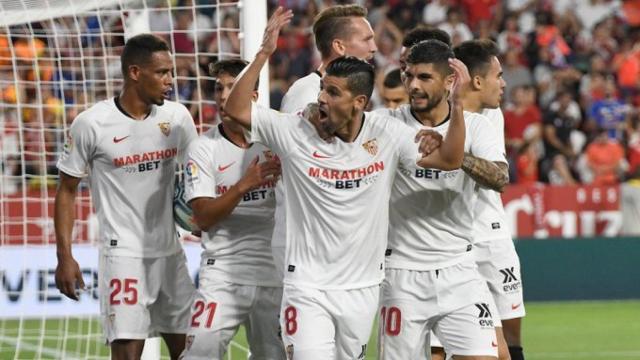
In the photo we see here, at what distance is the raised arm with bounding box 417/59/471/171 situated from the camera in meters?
7.08

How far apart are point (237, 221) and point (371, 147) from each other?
46.5 inches

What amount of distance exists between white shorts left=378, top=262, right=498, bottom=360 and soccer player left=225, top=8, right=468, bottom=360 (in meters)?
0.31

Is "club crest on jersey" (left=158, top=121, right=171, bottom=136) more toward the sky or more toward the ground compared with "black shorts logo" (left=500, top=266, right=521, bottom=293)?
more toward the sky

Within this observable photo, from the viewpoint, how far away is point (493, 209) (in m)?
9.03

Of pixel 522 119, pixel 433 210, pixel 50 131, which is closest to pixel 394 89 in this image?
pixel 433 210

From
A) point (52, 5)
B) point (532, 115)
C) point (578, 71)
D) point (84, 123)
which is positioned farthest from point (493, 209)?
point (578, 71)

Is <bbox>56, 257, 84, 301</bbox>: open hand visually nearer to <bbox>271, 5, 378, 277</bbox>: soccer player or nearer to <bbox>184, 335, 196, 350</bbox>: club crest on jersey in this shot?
<bbox>184, 335, 196, 350</bbox>: club crest on jersey

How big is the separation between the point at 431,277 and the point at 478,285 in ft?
0.98

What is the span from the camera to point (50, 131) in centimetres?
1307

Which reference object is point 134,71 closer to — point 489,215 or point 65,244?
point 65,244

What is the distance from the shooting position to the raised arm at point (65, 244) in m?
8.38

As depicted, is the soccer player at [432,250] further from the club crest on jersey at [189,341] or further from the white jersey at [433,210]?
the club crest on jersey at [189,341]

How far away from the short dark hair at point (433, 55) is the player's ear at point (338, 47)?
0.96 metres

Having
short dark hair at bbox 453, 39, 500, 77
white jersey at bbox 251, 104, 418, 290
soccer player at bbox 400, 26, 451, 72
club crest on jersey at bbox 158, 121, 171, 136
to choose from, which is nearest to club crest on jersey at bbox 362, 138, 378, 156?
white jersey at bbox 251, 104, 418, 290
